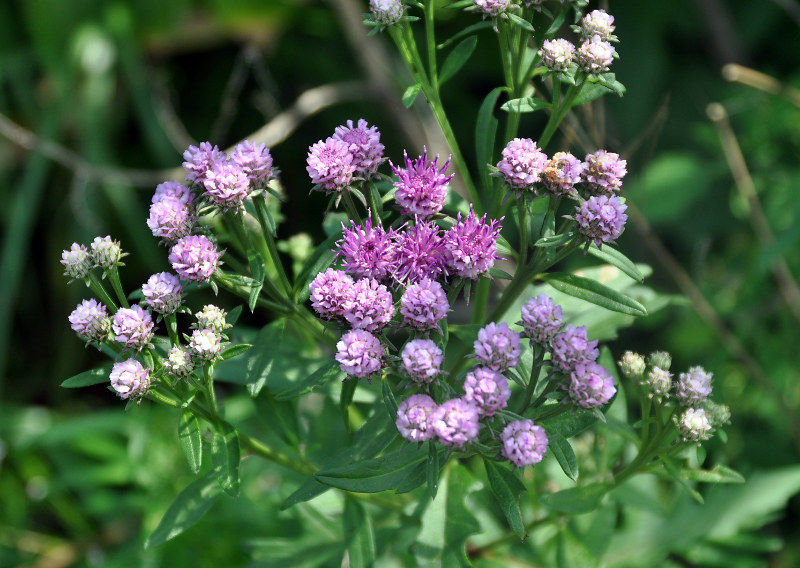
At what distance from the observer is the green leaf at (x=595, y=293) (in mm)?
1682

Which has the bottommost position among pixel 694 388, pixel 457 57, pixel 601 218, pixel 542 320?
pixel 694 388

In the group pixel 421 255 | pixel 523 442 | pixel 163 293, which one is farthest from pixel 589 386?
pixel 163 293

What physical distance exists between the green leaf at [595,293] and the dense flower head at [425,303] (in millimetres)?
336

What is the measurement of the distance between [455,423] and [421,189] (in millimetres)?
514

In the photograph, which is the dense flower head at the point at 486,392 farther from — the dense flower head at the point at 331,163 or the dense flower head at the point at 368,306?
the dense flower head at the point at 331,163

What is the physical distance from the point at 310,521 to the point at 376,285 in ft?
3.77

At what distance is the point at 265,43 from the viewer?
4527 millimetres

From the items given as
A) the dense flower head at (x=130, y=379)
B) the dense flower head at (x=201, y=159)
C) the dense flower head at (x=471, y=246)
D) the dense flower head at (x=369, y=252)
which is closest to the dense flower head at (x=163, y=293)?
the dense flower head at (x=130, y=379)

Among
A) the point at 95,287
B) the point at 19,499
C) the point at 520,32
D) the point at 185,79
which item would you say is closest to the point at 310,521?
the point at 95,287

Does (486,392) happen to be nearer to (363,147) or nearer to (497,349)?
(497,349)

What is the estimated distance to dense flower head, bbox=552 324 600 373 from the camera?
62.1 inches

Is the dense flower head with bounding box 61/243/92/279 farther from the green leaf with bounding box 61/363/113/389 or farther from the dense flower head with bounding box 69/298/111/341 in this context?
the green leaf with bounding box 61/363/113/389

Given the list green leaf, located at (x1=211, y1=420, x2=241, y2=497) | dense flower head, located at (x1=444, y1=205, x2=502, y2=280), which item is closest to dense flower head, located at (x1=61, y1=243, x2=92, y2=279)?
green leaf, located at (x1=211, y1=420, x2=241, y2=497)

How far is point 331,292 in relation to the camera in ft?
5.23
